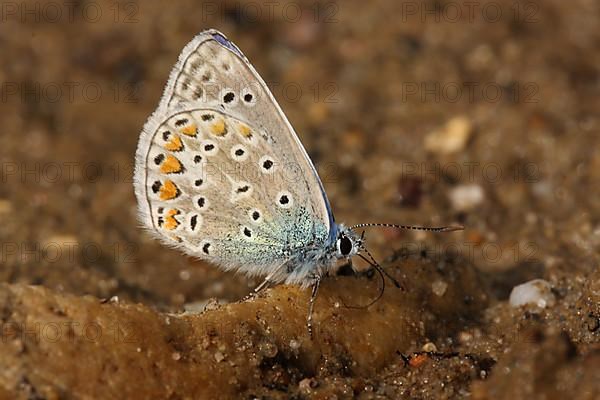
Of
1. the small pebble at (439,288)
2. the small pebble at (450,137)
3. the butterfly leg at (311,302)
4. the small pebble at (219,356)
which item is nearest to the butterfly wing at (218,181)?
the butterfly leg at (311,302)

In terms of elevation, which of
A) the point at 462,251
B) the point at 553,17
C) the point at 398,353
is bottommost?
the point at 462,251

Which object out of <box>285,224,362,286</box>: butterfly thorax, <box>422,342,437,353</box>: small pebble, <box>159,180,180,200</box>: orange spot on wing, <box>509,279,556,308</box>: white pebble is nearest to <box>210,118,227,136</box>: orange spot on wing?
<box>159,180,180,200</box>: orange spot on wing

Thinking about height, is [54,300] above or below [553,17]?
below

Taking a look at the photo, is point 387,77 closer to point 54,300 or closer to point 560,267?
point 560,267

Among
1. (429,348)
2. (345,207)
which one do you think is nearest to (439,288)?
(429,348)

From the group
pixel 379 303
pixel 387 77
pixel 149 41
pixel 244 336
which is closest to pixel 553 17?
pixel 387 77

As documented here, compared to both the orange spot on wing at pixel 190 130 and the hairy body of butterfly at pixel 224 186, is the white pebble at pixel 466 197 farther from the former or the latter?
the orange spot on wing at pixel 190 130

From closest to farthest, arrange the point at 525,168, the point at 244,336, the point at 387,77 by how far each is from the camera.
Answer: the point at 244,336, the point at 525,168, the point at 387,77
